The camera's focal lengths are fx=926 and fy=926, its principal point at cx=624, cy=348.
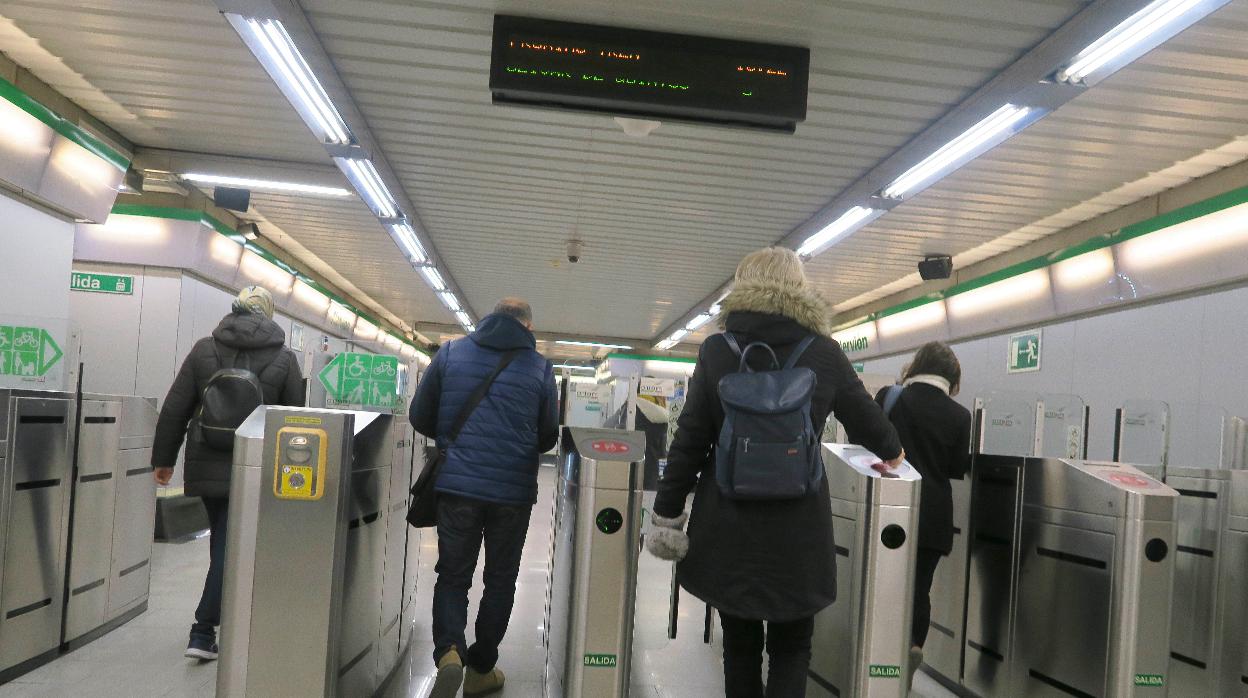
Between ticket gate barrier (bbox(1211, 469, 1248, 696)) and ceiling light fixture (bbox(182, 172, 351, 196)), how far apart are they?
261 inches

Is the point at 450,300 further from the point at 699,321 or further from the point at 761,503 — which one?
the point at 761,503

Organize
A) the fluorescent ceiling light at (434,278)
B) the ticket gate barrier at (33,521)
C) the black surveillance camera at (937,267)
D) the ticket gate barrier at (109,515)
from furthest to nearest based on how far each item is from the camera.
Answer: the fluorescent ceiling light at (434,278) < the black surveillance camera at (937,267) < the ticket gate barrier at (109,515) < the ticket gate barrier at (33,521)

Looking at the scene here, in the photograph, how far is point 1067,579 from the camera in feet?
12.2

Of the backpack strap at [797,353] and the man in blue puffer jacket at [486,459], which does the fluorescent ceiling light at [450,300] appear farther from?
the backpack strap at [797,353]

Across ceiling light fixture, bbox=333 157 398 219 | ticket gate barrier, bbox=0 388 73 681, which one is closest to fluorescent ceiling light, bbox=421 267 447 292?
ceiling light fixture, bbox=333 157 398 219

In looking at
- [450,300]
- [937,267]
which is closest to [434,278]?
[450,300]

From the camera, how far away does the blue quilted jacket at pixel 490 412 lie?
3.50 metres

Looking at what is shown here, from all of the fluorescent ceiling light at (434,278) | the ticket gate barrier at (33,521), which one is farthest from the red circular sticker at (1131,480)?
Result: the fluorescent ceiling light at (434,278)

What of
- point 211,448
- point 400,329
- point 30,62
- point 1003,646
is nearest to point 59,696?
point 211,448

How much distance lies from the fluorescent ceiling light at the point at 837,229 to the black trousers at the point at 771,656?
16.4 ft

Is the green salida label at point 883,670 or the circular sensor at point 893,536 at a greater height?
the circular sensor at point 893,536

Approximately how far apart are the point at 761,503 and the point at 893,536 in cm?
92

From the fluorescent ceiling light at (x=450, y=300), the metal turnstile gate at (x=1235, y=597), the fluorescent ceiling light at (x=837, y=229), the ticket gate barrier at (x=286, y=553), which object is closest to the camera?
the ticket gate barrier at (x=286, y=553)

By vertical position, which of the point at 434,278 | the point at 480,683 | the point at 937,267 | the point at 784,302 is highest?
the point at 937,267
